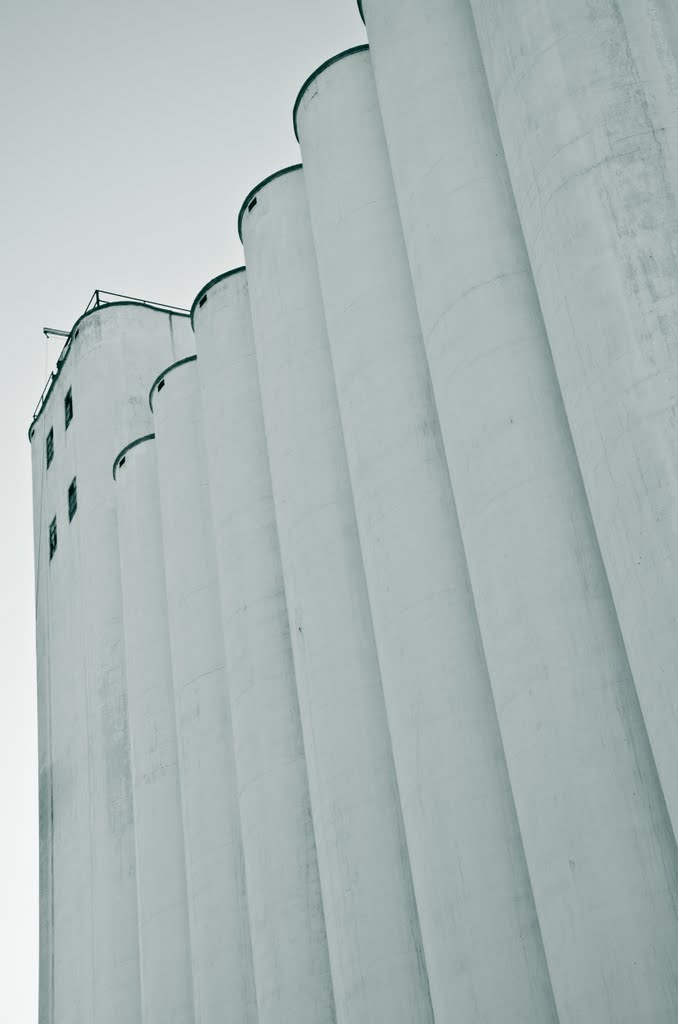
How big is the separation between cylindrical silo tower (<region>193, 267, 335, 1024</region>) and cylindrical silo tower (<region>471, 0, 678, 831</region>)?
9396mm

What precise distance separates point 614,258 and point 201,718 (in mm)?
14223

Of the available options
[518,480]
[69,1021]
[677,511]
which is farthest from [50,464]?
[677,511]

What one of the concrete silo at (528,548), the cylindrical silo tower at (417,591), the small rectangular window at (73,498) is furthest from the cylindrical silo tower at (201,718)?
the concrete silo at (528,548)

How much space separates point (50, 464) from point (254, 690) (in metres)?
19.8

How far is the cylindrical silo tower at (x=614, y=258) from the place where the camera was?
15.2 metres

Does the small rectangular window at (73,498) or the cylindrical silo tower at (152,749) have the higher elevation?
the small rectangular window at (73,498)

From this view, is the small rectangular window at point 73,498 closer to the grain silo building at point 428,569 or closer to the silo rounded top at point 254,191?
the grain silo building at point 428,569

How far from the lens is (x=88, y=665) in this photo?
34.3m

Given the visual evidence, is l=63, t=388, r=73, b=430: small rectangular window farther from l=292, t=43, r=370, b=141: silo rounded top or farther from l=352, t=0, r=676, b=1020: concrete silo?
l=352, t=0, r=676, b=1020: concrete silo

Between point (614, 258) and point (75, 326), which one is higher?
point (75, 326)

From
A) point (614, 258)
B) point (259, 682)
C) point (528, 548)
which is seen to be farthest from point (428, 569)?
point (259, 682)

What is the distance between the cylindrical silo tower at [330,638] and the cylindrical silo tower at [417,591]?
147 centimetres

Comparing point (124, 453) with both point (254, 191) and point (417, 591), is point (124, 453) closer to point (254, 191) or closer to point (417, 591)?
point (254, 191)

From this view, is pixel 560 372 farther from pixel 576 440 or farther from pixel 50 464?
pixel 50 464
